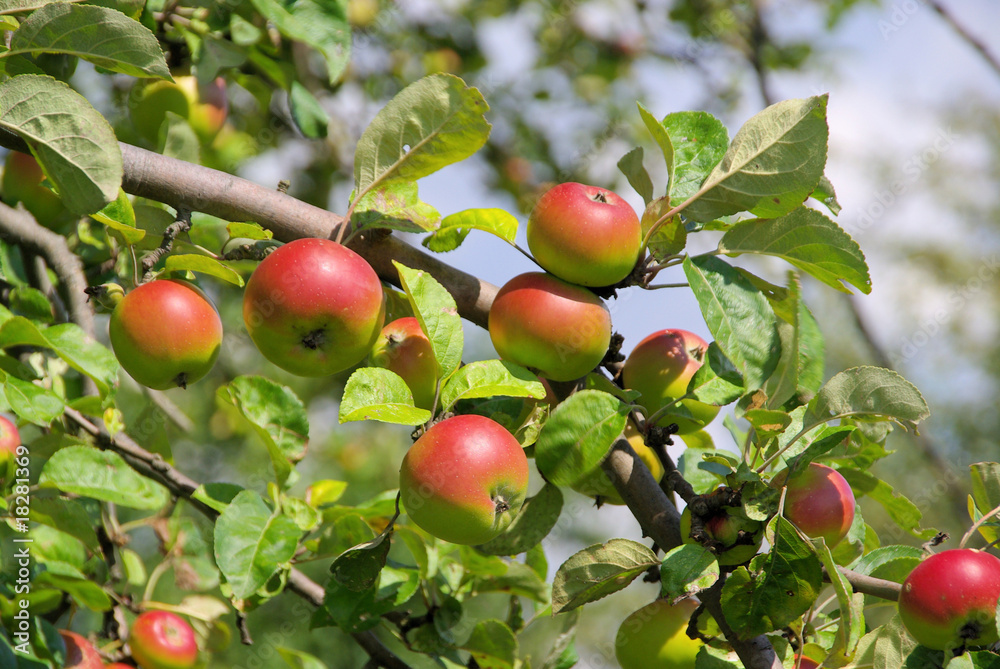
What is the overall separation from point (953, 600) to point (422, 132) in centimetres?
86

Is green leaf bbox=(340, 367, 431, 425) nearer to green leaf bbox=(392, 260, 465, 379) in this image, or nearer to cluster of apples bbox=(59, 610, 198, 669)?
green leaf bbox=(392, 260, 465, 379)

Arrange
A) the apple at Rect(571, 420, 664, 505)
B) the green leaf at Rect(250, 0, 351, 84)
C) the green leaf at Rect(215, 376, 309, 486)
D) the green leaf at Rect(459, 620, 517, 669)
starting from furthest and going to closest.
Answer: the green leaf at Rect(250, 0, 351, 84)
the green leaf at Rect(459, 620, 517, 669)
the green leaf at Rect(215, 376, 309, 486)
the apple at Rect(571, 420, 664, 505)

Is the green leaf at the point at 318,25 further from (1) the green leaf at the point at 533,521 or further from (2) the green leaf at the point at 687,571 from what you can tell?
(2) the green leaf at the point at 687,571

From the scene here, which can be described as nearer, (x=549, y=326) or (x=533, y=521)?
(x=549, y=326)

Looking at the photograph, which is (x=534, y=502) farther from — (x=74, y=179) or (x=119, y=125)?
(x=119, y=125)

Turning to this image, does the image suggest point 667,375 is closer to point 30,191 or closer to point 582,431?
point 582,431

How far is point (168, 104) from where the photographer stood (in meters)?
1.71

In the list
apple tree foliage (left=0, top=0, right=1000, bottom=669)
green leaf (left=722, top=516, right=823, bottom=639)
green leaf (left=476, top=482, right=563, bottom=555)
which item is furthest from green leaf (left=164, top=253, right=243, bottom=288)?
green leaf (left=722, top=516, right=823, bottom=639)

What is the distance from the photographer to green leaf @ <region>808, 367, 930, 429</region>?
91 cm

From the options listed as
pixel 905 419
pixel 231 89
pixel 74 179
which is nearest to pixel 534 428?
pixel 905 419

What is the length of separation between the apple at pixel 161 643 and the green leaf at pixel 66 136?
0.90 meters

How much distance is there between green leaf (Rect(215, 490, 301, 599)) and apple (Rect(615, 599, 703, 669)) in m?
0.52

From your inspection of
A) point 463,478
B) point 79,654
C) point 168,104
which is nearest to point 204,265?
point 463,478

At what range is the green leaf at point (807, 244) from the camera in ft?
3.21
